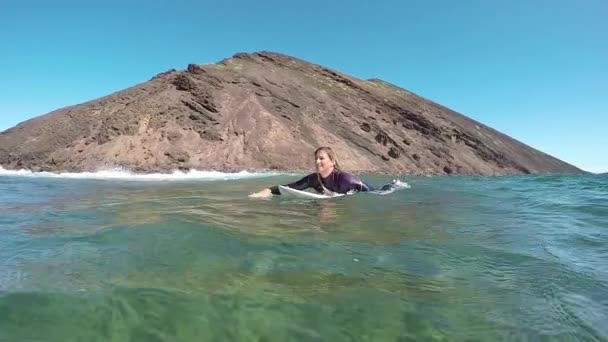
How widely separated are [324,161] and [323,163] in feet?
0.30

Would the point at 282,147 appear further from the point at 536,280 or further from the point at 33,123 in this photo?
the point at 536,280

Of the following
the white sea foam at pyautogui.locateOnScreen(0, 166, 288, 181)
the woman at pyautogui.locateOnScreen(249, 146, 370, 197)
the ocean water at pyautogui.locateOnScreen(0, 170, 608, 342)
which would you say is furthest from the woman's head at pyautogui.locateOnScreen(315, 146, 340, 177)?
the white sea foam at pyautogui.locateOnScreen(0, 166, 288, 181)

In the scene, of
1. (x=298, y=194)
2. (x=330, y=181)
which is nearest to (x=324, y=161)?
(x=330, y=181)

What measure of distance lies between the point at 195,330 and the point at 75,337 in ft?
2.08

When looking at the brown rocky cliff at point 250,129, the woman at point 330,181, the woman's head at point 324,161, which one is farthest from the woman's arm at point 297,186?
the brown rocky cliff at point 250,129

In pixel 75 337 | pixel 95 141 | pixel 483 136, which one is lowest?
pixel 75 337

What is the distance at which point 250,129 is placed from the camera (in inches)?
1777

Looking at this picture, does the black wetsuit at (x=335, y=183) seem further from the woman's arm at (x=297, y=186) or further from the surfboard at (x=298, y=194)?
the surfboard at (x=298, y=194)

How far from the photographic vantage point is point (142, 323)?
2746 mm

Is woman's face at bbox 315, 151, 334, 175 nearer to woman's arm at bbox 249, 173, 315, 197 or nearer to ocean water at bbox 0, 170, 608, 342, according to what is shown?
woman's arm at bbox 249, 173, 315, 197

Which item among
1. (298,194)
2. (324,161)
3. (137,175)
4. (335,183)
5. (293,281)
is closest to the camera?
(293,281)

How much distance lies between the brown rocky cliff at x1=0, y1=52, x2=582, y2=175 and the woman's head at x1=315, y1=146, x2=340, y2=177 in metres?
27.7

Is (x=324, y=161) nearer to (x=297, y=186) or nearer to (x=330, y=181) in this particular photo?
(x=330, y=181)

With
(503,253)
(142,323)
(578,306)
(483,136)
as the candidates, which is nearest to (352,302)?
(142,323)
